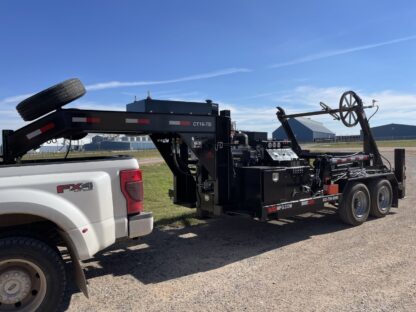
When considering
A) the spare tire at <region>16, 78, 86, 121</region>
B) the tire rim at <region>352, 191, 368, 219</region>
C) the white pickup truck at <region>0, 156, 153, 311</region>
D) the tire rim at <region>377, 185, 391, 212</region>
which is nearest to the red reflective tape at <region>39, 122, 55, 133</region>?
the spare tire at <region>16, 78, 86, 121</region>

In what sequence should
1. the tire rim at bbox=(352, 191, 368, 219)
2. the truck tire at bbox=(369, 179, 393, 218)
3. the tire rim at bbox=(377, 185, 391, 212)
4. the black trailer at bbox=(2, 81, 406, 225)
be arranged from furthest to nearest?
the tire rim at bbox=(377, 185, 391, 212), the truck tire at bbox=(369, 179, 393, 218), the tire rim at bbox=(352, 191, 368, 219), the black trailer at bbox=(2, 81, 406, 225)

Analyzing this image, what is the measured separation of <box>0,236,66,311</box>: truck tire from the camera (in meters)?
3.82

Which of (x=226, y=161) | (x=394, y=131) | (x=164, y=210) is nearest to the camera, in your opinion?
(x=226, y=161)

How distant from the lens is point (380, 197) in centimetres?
913

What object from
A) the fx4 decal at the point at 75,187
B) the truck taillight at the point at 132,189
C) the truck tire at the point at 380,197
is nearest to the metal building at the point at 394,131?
the truck tire at the point at 380,197

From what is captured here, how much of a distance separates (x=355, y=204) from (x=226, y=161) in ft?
10.3

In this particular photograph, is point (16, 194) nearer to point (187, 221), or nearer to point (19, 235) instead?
point (19, 235)

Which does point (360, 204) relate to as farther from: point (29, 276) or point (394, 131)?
point (394, 131)

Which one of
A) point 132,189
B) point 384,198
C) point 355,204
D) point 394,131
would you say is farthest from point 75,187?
point 394,131

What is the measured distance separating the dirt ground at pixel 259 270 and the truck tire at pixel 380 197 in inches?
28.0

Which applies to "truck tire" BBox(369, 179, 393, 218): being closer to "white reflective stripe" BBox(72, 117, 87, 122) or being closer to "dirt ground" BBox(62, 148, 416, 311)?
"dirt ground" BBox(62, 148, 416, 311)

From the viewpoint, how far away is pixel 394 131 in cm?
13725

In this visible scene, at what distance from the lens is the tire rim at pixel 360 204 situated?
8445 mm

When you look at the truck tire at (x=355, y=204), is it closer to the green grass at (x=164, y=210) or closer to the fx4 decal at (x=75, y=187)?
the green grass at (x=164, y=210)
